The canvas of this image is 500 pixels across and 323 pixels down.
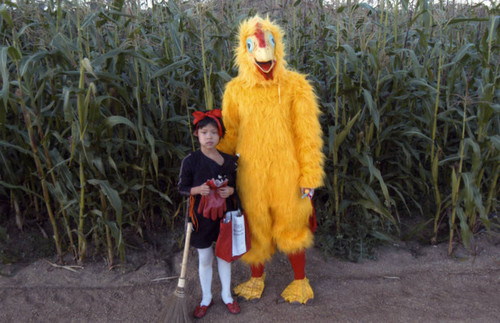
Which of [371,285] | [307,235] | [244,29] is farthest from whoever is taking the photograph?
[371,285]

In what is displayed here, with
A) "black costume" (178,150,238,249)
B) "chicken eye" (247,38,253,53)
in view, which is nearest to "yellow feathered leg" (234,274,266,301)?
"black costume" (178,150,238,249)

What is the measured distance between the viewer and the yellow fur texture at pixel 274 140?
2.21 metres

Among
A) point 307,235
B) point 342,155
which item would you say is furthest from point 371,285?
point 342,155

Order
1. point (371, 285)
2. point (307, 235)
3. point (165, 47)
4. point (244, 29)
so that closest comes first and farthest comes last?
point (244, 29), point (307, 235), point (371, 285), point (165, 47)

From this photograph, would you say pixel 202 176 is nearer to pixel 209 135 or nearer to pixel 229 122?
pixel 209 135

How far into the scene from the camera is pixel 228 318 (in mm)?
2445

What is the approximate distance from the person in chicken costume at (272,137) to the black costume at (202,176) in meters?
0.09

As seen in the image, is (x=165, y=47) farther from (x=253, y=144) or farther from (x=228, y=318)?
(x=228, y=318)

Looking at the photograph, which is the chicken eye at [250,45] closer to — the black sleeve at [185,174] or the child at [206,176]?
the child at [206,176]

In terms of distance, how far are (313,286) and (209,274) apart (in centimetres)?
81

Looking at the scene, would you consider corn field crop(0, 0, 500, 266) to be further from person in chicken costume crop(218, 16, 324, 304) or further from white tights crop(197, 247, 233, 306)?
white tights crop(197, 247, 233, 306)

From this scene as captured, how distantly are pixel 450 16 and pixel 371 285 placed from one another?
213cm

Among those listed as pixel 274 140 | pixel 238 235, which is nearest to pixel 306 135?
pixel 274 140

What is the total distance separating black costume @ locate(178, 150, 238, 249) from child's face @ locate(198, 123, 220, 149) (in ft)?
0.35
